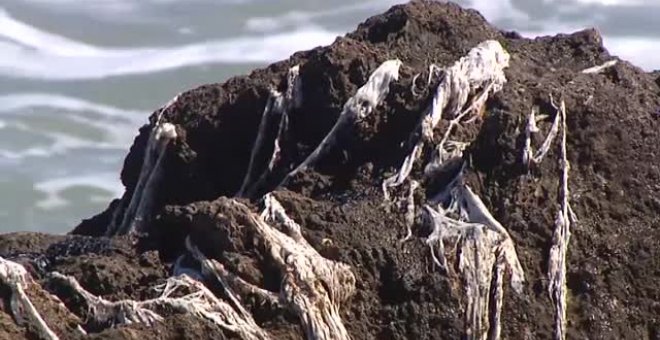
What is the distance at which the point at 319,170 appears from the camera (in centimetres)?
464

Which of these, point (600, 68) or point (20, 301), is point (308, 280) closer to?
point (20, 301)

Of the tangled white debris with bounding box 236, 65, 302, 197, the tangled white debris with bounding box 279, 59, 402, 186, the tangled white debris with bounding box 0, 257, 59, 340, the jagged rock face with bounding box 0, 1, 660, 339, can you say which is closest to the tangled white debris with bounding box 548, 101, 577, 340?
the jagged rock face with bounding box 0, 1, 660, 339

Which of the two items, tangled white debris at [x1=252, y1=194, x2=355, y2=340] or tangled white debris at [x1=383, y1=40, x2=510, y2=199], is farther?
tangled white debris at [x1=383, y1=40, x2=510, y2=199]

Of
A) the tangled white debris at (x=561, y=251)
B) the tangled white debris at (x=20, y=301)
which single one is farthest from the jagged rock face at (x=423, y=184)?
the tangled white debris at (x=20, y=301)

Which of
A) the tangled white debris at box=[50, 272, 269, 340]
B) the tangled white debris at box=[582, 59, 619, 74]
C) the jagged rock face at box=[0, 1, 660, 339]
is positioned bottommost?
the tangled white debris at box=[50, 272, 269, 340]

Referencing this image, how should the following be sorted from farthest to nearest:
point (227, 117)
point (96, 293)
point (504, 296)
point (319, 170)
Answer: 1. point (227, 117)
2. point (319, 170)
3. point (504, 296)
4. point (96, 293)

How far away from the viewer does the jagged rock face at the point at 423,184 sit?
4168 millimetres

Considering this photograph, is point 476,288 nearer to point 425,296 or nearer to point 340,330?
point 425,296

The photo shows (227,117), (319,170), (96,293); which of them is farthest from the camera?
(227,117)

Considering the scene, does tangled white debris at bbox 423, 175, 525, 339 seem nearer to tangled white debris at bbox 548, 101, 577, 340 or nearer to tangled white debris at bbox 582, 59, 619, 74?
tangled white debris at bbox 548, 101, 577, 340

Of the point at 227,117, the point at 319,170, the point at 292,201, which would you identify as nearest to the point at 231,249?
the point at 292,201

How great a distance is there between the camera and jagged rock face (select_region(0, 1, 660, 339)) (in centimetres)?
417

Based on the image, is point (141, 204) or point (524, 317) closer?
point (524, 317)

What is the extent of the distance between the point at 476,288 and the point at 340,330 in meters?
0.41
